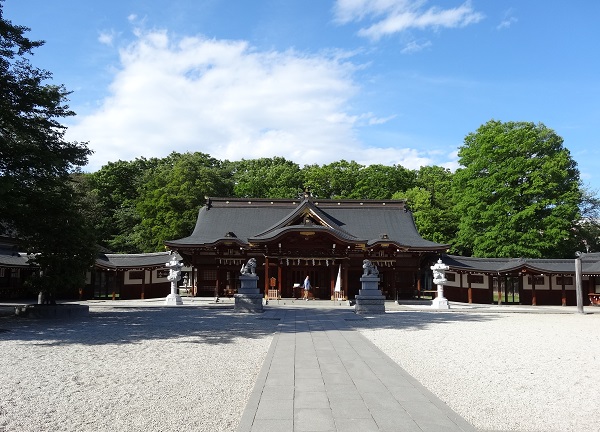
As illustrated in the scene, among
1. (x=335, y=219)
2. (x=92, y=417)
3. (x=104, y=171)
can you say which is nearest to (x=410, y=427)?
(x=92, y=417)

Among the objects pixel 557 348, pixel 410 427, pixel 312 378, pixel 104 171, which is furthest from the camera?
pixel 104 171

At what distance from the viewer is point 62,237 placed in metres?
15.0

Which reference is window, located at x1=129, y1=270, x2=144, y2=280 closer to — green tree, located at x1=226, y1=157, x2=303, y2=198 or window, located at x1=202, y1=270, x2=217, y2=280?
window, located at x1=202, y1=270, x2=217, y2=280

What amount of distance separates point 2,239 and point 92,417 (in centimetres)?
2773

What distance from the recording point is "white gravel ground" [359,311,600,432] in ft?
17.9

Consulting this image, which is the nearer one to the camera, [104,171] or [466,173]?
[466,173]

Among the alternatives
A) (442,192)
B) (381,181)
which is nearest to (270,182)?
(381,181)

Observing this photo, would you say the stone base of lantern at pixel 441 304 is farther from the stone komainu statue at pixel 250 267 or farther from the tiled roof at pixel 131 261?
the tiled roof at pixel 131 261

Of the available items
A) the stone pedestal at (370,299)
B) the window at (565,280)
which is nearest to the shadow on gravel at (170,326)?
the stone pedestal at (370,299)

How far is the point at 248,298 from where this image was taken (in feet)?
60.5

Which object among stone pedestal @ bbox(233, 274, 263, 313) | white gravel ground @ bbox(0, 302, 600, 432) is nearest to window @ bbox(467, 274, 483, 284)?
white gravel ground @ bbox(0, 302, 600, 432)

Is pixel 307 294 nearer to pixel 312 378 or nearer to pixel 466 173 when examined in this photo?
pixel 466 173

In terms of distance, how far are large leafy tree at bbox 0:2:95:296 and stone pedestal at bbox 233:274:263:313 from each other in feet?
19.8

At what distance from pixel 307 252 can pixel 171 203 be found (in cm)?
1536
